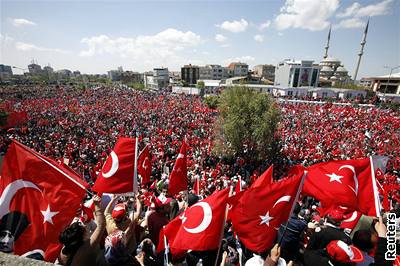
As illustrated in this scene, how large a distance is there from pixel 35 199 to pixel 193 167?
36.2 ft

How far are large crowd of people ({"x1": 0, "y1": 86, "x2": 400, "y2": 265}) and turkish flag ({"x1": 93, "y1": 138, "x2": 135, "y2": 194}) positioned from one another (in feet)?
1.67

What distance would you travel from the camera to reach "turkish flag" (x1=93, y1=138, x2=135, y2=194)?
4605 mm

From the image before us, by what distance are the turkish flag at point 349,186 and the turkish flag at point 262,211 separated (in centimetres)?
133

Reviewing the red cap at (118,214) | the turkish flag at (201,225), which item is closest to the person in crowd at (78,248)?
the red cap at (118,214)

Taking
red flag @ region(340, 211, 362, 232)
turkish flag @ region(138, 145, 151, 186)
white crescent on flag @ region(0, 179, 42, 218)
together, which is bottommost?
turkish flag @ region(138, 145, 151, 186)

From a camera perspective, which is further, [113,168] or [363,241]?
[113,168]

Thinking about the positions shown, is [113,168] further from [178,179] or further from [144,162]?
[144,162]

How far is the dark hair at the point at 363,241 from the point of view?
2816 mm

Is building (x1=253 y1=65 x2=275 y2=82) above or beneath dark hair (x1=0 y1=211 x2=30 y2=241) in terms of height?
above

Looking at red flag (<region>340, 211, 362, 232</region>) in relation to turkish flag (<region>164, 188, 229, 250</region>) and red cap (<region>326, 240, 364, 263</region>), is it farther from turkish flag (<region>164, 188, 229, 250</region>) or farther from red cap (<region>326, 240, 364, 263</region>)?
turkish flag (<region>164, 188, 229, 250</region>)

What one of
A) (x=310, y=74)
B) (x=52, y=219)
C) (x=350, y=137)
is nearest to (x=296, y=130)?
(x=350, y=137)

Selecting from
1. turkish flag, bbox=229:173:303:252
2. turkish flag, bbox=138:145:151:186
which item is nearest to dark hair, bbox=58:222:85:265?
turkish flag, bbox=229:173:303:252

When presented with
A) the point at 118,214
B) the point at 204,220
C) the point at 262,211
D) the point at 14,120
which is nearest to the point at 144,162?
the point at 118,214

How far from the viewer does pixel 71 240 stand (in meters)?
2.52
